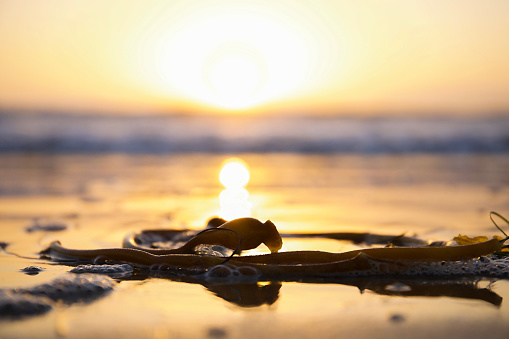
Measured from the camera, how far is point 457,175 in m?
7.86

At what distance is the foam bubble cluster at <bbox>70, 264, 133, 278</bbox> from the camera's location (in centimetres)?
218

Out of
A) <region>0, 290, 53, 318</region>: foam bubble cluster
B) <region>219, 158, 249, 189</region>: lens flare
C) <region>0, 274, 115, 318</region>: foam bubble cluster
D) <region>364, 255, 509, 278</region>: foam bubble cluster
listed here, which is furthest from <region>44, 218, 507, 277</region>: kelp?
<region>219, 158, 249, 189</region>: lens flare

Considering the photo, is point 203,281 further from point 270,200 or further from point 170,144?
point 170,144

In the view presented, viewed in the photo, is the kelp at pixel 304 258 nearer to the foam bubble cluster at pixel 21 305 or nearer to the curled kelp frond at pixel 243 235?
the curled kelp frond at pixel 243 235

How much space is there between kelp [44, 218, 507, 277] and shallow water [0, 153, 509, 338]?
0.09 m

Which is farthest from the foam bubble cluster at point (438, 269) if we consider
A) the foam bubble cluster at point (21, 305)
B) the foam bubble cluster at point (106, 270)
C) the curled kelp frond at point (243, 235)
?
the foam bubble cluster at point (21, 305)

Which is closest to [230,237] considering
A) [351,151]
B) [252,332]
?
[252,332]

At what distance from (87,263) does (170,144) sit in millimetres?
14171

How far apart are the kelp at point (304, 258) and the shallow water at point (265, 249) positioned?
0.30 feet

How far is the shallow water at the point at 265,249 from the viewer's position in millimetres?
1551

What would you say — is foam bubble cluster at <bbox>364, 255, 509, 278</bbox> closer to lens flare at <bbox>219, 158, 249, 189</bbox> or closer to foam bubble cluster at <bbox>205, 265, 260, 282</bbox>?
foam bubble cluster at <bbox>205, 265, 260, 282</bbox>

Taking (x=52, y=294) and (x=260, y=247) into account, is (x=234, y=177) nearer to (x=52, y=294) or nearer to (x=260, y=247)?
(x=260, y=247)

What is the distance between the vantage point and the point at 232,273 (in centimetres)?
213

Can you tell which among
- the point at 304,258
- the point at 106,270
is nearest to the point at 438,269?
the point at 304,258
